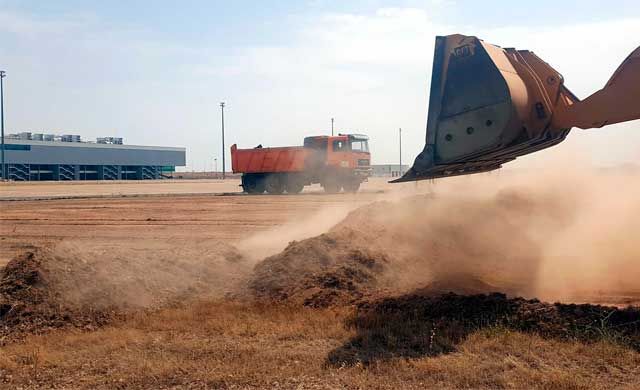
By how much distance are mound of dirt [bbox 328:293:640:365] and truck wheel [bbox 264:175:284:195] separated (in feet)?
106

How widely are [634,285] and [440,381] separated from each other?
4.44 m

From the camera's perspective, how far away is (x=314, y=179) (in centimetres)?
3931

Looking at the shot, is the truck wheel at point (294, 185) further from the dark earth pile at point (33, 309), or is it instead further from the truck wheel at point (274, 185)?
the dark earth pile at point (33, 309)

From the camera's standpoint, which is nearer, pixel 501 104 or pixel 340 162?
pixel 501 104

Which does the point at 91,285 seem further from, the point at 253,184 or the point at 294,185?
the point at 253,184

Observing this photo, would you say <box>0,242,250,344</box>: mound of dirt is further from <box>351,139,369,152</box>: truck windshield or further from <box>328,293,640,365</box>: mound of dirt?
<box>351,139,369,152</box>: truck windshield

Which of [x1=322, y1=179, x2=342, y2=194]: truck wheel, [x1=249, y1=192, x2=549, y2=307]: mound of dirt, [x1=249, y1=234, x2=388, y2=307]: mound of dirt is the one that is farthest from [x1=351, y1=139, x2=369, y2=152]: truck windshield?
[x1=249, y1=234, x2=388, y2=307]: mound of dirt

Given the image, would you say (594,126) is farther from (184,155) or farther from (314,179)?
(184,155)

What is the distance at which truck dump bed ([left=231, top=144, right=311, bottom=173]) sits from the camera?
39438 millimetres

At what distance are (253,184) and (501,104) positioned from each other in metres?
33.6

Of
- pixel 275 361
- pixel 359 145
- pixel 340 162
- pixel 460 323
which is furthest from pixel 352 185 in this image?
pixel 275 361

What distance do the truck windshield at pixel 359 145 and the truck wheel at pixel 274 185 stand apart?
5.25 metres

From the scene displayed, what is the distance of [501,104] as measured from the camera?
7.87 meters

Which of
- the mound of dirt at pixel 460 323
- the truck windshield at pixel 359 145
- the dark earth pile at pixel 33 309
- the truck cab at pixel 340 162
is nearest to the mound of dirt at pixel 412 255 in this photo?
the mound of dirt at pixel 460 323
